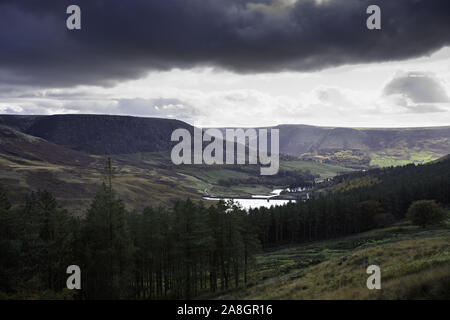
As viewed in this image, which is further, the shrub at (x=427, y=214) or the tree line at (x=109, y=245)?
the shrub at (x=427, y=214)

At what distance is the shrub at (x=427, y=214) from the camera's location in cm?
8738

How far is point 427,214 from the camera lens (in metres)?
87.6

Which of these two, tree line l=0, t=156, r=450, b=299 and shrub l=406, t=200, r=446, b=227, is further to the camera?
shrub l=406, t=200, r=446, b=227

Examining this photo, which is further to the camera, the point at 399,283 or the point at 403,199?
the point at 403,199

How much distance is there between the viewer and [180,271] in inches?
1988

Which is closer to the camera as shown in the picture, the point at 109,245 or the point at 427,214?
the point at 109,245

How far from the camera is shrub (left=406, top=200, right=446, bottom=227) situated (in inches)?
3440

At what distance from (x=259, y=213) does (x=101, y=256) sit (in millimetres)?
87653

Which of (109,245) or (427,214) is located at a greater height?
(109,245)

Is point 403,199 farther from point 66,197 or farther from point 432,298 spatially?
point 66,197

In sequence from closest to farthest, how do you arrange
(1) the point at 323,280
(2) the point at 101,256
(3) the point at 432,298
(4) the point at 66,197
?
(3) the point at 432,298
(1) the point at 323,280
(2) the point at 101,256
(4) the point at 66,197

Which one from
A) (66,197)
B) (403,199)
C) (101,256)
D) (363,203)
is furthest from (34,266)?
(66,197)

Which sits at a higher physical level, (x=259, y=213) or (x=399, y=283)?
(x=399, y=283)
